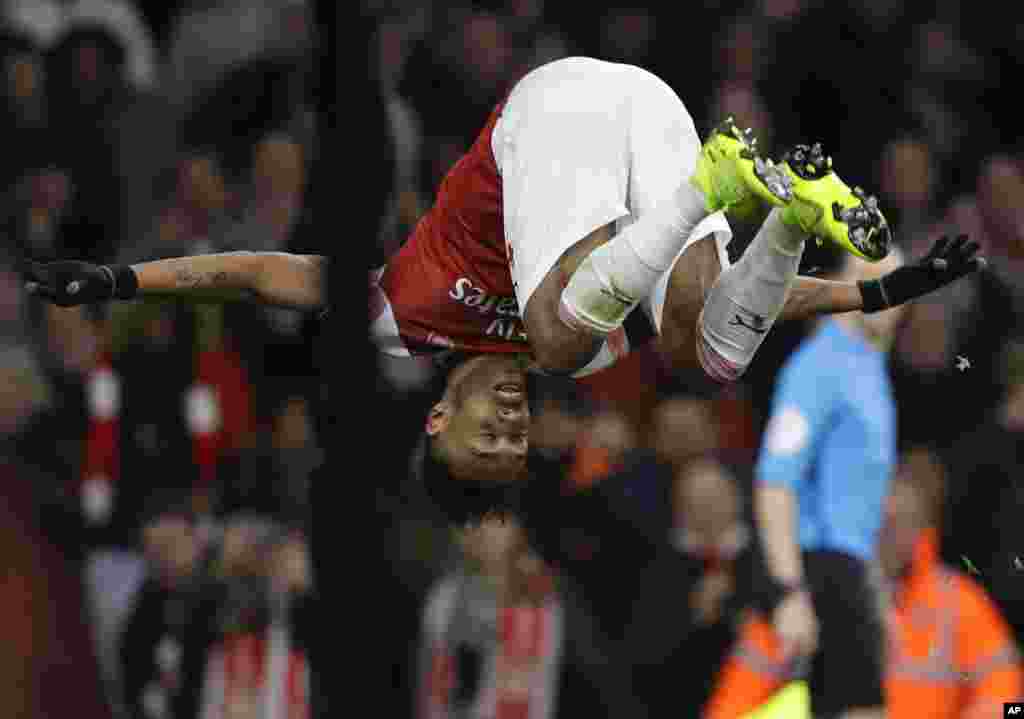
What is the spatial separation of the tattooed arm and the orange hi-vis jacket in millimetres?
2589

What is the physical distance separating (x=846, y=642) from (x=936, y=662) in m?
0.59

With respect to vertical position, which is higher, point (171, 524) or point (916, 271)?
point (916, 271)

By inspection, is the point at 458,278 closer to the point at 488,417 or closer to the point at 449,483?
the point at 488,417

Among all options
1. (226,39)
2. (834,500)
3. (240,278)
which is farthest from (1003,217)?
(240,278)

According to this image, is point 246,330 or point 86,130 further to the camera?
point 86,130

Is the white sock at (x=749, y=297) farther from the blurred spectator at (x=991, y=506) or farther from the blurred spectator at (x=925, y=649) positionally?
the blurred spectator at (x=991, y=506)

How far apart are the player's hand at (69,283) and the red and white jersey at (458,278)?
0.69 metres

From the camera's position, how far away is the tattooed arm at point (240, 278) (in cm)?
673

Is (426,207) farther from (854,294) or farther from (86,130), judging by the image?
(854,294)

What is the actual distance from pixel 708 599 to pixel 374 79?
4.66 metres

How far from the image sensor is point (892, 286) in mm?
6797

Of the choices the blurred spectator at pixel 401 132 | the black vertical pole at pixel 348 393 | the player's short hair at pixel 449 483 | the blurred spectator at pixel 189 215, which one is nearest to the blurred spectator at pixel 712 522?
the blurred spectator at pixel 401 132

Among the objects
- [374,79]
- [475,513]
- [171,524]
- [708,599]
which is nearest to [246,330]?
[171,524]

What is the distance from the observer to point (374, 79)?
182 inches
